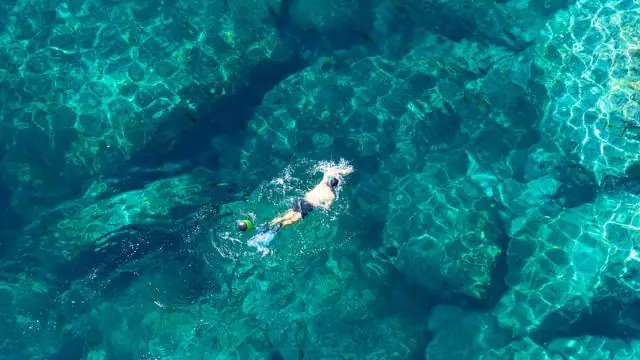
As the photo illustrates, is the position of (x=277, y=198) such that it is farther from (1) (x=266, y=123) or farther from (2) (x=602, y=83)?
(2) (x=602, y=83)

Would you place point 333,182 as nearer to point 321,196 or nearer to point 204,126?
point 321,196

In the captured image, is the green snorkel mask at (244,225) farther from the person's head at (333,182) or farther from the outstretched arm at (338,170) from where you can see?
the outstretched arm at (338,170)

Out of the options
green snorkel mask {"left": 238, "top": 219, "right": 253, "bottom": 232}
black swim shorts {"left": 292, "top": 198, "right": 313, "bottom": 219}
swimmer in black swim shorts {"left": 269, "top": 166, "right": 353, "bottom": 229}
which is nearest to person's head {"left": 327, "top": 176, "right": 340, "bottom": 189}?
swimmer in black swim shorts {"left": 269, "top": 166, "right": 353, "bottom": 229}

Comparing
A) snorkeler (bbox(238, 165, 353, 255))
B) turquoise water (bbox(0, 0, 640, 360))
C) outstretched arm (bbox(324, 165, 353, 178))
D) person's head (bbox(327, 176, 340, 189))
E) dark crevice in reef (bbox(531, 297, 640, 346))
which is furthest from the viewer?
outstretched arm (bbox(324, 165, 353, 178))

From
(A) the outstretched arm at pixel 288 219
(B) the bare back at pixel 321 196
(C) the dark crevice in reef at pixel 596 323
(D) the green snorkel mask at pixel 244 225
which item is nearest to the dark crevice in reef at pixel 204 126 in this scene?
(D) the green snorkel mask at pixel 244 225

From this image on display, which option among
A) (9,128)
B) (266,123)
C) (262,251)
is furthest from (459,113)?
(9,128)

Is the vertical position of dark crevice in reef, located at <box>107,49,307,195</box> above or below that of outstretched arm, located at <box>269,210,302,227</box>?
above

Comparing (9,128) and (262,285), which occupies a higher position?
(9,128)

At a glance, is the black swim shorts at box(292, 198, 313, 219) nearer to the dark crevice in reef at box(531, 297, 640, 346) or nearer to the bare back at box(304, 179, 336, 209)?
the bare back at box(304, 179, 336, 209)
